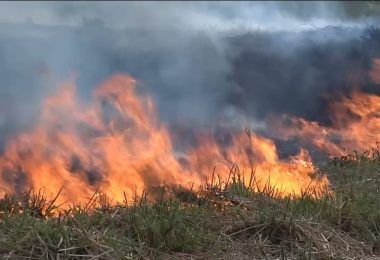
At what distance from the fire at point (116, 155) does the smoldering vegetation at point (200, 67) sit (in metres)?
0.21

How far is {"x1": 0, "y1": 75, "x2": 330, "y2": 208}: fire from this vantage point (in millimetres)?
4504

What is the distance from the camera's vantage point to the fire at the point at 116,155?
4504mm

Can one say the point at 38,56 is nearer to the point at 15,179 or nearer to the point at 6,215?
the point at 15,179

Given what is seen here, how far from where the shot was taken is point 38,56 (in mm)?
5754

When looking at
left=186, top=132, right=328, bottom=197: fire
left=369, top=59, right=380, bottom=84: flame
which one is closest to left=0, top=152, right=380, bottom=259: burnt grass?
left=186, top=132, right=328, bottom=197: fire

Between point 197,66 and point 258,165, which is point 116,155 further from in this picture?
point 197,66

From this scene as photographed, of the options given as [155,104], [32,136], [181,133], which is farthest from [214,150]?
[32,136]

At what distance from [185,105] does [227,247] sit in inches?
93.2

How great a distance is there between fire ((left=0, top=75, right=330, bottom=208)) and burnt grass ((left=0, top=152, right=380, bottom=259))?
0.34m

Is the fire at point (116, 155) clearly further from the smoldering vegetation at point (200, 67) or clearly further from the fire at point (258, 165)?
the smoldering vegetation at point (200, 67)

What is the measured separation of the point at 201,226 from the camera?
375 cm

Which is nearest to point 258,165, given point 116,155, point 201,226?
point 116,155

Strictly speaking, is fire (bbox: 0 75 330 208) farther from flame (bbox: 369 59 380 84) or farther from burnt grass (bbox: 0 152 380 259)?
flame (bbox: 369 59 380 84)

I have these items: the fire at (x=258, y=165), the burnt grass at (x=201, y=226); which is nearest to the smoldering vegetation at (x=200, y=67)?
the fire at (x=258, y=165)
